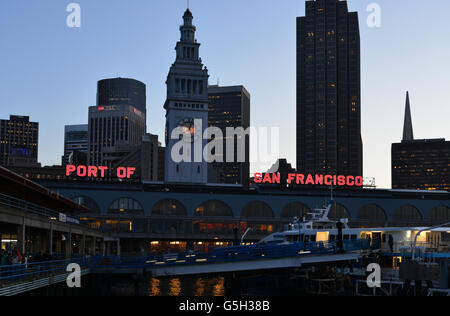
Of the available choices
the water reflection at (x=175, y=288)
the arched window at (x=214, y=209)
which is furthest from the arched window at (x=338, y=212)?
the water reflection at (x=175, y=288)

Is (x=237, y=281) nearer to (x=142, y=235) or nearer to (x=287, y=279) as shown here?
(x=287, y=279)

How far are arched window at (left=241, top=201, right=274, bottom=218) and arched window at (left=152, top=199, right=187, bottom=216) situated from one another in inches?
562

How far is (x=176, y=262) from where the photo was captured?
2318 inches

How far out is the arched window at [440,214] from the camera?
467 feet

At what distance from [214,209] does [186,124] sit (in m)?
51.3

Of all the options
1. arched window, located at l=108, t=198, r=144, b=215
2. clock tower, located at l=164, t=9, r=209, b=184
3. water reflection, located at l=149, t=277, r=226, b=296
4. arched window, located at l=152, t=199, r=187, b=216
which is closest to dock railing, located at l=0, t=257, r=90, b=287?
water reflection, located at l=149, t=277, r=226, b=296

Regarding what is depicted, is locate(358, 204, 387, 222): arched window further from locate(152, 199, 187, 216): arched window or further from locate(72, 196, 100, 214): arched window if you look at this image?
locate(72, 196, 100, 214): arched window

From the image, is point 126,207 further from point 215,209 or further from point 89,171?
point 215,209

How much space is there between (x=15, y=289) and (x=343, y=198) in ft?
361

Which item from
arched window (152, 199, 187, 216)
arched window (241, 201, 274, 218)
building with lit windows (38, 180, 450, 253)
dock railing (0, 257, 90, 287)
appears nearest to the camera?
dock railing (0, 257, 90, 287)

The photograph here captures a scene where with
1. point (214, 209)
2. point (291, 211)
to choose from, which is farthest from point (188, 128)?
point (291, 211)

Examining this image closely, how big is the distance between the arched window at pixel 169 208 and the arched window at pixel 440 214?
6043 cm

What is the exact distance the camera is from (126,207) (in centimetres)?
13200

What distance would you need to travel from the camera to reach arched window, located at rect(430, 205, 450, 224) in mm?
142375
